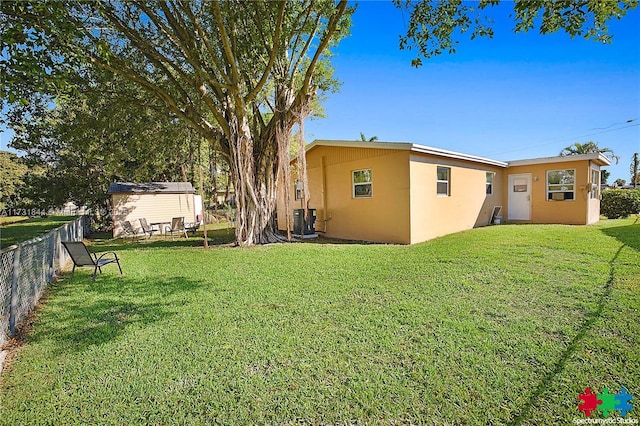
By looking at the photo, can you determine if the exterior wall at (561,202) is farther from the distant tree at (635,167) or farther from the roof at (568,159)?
the distant tree at (635,167)

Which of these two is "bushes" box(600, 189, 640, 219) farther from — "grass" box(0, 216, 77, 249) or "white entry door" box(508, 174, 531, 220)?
"grass" box(0, 216, 77, 249)

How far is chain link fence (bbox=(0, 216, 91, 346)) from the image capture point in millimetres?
3537

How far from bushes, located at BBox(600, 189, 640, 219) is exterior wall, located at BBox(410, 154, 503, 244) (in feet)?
21.5

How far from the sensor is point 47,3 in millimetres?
4723

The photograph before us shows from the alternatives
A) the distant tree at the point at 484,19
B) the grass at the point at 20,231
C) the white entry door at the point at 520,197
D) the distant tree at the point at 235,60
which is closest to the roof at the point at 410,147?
the distant tree at the point at 235,60

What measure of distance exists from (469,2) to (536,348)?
22.4ft

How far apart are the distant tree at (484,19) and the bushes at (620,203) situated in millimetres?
13955

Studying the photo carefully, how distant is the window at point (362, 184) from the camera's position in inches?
404

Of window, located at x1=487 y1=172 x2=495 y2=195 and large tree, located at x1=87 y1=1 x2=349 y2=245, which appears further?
window, located at x1=487 y1=172 x2=495 y2=195

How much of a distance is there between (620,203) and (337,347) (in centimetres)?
1897

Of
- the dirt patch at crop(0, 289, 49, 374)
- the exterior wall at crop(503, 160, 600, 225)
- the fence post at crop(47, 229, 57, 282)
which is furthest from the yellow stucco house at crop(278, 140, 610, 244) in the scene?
the dirt patch at crop(0, 289, 49, 374)

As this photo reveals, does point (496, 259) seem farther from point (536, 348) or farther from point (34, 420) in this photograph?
point (34, 420)

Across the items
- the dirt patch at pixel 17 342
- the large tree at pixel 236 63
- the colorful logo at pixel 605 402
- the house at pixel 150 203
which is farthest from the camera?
the house at pixel 150 203

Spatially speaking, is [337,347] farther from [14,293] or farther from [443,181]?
[443,181]
